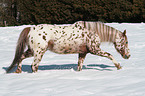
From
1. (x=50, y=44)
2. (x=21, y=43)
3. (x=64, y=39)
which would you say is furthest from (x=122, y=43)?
(x=21, y=43)

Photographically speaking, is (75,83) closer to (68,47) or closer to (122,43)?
(68,47)

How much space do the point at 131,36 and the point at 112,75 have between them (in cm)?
960

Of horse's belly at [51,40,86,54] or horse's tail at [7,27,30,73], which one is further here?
A: horse's tail at [7,27,30,73]

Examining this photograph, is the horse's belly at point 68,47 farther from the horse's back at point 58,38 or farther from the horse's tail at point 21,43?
the horse's tail at point 21,43

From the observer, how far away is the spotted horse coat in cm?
827

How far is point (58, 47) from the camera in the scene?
8.32m

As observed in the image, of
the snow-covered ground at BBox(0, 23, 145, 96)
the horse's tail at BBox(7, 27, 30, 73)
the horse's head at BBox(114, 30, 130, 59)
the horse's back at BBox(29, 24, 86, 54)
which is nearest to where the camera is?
the snow-covered ground at BBox(0, 23, 145, 96)

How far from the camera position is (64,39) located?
329 inches

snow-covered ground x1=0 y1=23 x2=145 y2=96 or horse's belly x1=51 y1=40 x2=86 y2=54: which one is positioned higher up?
horse's belly x1=51 y1=40 x2=86 y2=54

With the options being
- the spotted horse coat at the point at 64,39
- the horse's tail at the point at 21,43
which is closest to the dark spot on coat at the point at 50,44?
the spotted horse coat at the point at 64,39

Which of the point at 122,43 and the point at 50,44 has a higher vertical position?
the point at 50,44

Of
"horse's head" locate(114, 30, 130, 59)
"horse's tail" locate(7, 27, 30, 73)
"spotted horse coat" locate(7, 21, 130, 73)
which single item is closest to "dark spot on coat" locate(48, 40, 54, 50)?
"spotted horse coat" locate(7, 21, 130, 73)

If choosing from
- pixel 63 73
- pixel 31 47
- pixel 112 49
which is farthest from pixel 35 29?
pixel 112 49

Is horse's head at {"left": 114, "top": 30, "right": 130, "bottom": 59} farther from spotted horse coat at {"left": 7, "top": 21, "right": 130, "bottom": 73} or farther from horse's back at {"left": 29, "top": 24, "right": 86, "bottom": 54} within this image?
horse's back at {"left": 29, "top": 24, "right": 86, "bottom": 54}
